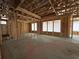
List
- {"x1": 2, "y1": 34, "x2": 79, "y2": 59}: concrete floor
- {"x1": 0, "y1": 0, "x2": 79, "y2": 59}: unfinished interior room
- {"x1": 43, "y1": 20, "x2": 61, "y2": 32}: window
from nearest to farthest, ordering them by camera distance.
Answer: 1. {"x1": 2, "y1": 34, "x2": 79, "y2": 59}: concrete floor
2. {"x1": 0, "y1": 0, "x2": 79, "y2": 59}: unfinished interior room
3. {"x1": 43, "y1": 20, "x2": 61, "y2": 32}: window

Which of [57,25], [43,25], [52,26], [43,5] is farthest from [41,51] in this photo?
[43,25]

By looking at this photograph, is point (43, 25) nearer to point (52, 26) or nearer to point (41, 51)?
point (52, 26)

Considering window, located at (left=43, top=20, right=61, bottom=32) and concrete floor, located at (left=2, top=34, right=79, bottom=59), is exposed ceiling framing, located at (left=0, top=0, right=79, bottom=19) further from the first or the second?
window, located at (left=43, top=20, right=61, bottom=32)

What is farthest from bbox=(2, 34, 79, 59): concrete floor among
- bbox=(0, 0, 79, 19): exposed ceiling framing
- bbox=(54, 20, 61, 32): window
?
bbox=(54, 20, 61, 32): window

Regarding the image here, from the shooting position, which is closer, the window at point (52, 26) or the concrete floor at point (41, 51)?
the concrete floor at point (41, 51)

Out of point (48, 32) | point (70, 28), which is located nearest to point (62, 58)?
point (70, 28)

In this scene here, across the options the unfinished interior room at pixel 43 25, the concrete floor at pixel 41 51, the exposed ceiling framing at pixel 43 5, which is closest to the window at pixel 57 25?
the unfinished interior room at pixel 43 25

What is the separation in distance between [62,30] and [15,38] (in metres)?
5.65

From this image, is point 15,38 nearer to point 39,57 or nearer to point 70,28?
point 39,57

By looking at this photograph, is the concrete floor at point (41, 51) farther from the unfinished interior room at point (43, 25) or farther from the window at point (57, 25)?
the window at point (57, 25)

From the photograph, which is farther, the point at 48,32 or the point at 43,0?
the point at 48,32

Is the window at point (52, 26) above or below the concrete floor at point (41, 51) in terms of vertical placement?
above

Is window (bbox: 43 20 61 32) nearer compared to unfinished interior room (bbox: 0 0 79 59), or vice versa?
unfinished interior room (bbox: 0 0 79 59)

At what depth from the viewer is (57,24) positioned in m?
12.2
